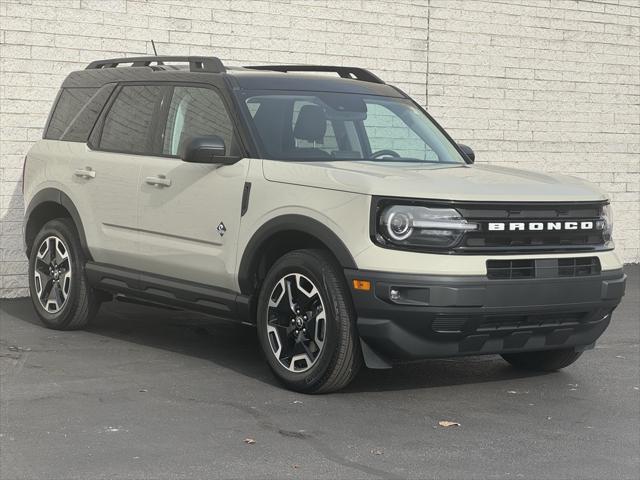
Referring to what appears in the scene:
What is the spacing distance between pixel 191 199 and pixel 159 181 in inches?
15.2

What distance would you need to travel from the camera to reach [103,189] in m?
9.22

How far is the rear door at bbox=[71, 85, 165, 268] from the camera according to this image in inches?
352

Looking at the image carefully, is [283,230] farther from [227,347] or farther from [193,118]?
[227,347]

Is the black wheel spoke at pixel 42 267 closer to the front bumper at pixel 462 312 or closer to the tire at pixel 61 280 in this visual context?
the tire at pixel 61 280

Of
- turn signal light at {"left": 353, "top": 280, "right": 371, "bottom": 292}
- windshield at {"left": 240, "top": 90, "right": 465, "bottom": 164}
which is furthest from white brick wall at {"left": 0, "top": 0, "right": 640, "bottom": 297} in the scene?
turn signal light at {"left": 353, "top": 280, "right": 371, "bottom": 292}

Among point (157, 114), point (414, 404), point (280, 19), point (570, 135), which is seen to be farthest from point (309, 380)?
point (570, 135)

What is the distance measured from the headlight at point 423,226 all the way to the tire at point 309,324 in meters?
0.46

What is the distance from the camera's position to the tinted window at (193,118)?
841 centimetres

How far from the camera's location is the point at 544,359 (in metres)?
8.52

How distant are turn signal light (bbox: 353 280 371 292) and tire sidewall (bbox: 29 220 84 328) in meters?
3.01

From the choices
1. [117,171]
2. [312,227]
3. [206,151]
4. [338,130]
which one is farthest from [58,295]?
[312,227]

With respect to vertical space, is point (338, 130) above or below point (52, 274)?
above

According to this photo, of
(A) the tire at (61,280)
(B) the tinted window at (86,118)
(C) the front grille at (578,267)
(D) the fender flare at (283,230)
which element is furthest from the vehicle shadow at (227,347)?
(B) the tinted window at (86,118)

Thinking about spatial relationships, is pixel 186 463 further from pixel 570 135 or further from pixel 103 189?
pixel 570 135
